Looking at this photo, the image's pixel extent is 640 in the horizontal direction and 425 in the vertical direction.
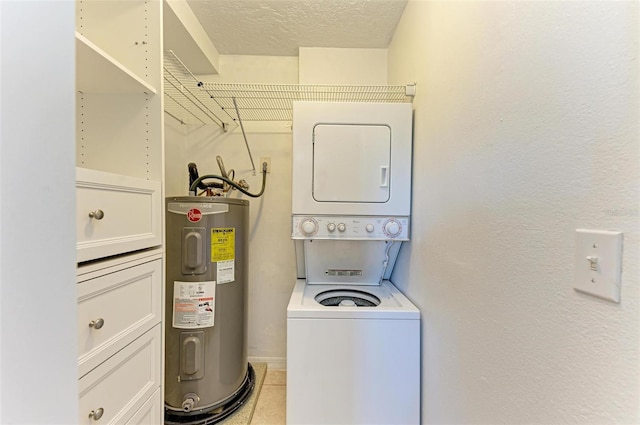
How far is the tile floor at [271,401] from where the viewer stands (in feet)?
5.18

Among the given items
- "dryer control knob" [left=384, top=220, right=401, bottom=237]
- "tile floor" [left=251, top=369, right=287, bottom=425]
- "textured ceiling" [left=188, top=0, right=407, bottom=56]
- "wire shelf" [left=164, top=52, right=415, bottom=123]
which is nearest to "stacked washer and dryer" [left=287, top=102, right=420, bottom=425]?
"dryer control knob" [left=384, top=220, right=401, bottom=237]

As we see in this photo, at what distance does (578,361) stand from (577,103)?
0.53 meters

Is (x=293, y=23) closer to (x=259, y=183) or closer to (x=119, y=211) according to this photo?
(x=259, y=183)

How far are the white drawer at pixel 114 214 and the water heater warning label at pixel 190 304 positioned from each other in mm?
458

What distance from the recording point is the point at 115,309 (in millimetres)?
863

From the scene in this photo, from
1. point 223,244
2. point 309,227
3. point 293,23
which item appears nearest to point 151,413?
point 223,244

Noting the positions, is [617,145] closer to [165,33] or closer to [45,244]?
[45,244]

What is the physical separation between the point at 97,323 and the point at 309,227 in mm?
986

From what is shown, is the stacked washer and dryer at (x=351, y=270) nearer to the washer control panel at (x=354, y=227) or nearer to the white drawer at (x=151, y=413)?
the washer control panel at (x=354, y=227)

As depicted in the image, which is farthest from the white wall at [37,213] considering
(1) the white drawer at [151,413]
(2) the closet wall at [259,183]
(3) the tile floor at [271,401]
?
(2) the closet wall at [259,183]

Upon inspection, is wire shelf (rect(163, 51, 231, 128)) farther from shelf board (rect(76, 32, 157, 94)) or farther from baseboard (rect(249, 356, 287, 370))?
baseboard (rect(249, 356, 287, 370))

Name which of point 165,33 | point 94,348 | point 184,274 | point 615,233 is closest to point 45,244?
point 94,348

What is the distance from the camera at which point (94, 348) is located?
30.9 inches

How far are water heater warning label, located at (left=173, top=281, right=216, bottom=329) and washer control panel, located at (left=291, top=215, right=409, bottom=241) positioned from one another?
62cm
